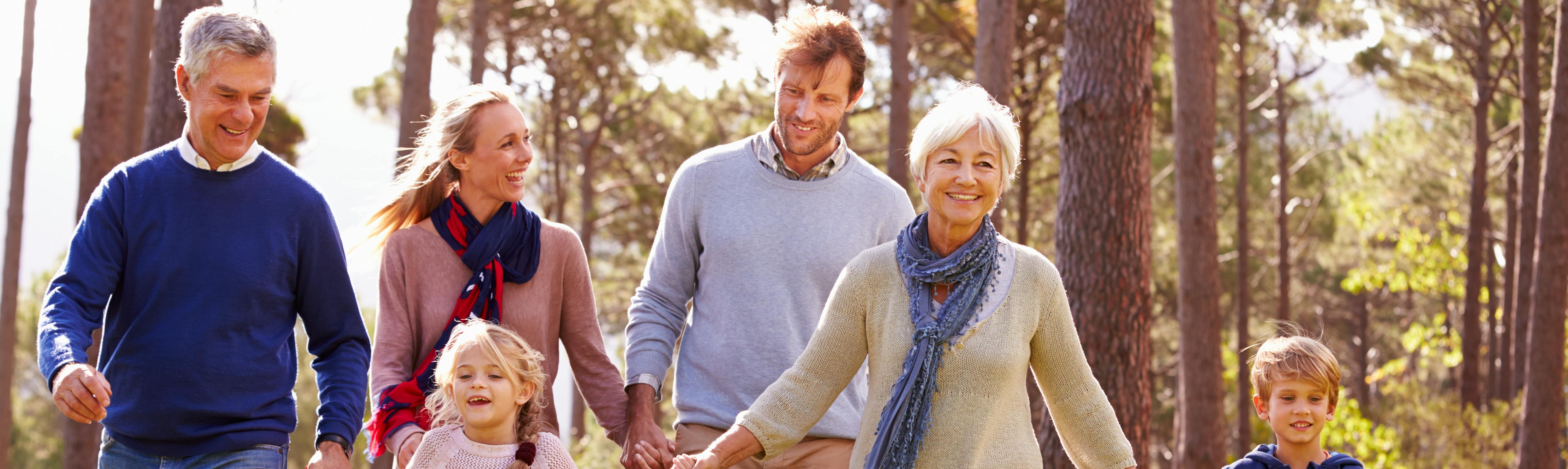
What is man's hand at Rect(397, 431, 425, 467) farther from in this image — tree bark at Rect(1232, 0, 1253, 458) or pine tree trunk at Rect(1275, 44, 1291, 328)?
pine tree trunk at Rect(1275, 44, 1291, 328)

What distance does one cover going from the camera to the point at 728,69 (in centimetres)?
2066

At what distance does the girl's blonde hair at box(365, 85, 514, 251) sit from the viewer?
3.40 meters

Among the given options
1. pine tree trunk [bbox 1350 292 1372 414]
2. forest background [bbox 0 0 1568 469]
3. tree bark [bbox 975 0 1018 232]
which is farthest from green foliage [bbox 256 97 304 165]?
pine tree trunk [bbox 1350 292 1372 414]

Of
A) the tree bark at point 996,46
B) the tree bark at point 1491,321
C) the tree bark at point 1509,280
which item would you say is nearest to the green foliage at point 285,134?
the tree bark at point 996,46

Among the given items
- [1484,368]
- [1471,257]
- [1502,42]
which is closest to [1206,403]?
[1471,257]

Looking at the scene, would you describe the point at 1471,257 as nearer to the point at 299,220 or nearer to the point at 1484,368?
the point at 1484,368

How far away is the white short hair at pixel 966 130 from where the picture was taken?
2865 mm

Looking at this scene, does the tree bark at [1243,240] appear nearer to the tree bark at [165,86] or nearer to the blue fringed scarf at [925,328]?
the tree bark at [165,86]

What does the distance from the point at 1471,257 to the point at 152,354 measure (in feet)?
62.9

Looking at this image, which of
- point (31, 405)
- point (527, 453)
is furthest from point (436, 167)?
point (31, 405)

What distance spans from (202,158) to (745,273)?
1420 mm

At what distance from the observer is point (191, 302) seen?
115 inches

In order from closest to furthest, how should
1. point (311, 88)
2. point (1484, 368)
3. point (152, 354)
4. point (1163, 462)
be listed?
point (152, 354) < point (311, 88) < point (1163, 462) < point (1484, 368)

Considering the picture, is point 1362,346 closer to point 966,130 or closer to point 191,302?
point 966,130
